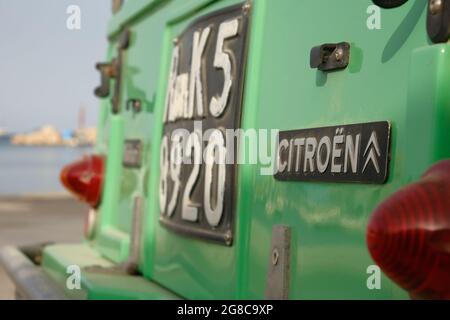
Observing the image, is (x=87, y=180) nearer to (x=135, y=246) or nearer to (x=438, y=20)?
(x=135, y=246)

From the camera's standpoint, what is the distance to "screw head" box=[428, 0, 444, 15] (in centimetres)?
133

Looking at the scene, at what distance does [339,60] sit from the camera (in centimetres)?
172

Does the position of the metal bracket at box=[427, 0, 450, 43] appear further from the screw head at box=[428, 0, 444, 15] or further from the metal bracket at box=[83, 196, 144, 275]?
the metal bracket at box=[83, 196, 144, 275]

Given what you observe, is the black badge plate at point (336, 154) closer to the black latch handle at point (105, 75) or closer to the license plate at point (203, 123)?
the license plate at point (203, 123)

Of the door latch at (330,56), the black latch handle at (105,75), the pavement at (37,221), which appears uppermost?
the black latch handle at (105,75)

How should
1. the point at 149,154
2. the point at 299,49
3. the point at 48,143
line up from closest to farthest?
the point at 299,49 → the point at 149,154 → the point at 48,143

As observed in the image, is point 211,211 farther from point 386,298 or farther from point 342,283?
point 386,298

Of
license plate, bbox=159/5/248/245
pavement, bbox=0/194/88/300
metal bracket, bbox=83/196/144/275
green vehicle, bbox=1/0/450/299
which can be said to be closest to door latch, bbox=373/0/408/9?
green vehicle, bbox=1/0/450/299

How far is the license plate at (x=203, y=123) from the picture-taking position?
7.36 ft

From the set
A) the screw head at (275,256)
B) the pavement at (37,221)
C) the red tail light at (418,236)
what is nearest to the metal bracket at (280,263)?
the screw head at (275,256)

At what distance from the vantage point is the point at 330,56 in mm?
1759

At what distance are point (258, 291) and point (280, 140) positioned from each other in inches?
15.7

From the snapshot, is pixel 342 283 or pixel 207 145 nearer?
pixel 342 283

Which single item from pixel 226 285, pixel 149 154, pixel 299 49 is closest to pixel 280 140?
pixel 299 49
